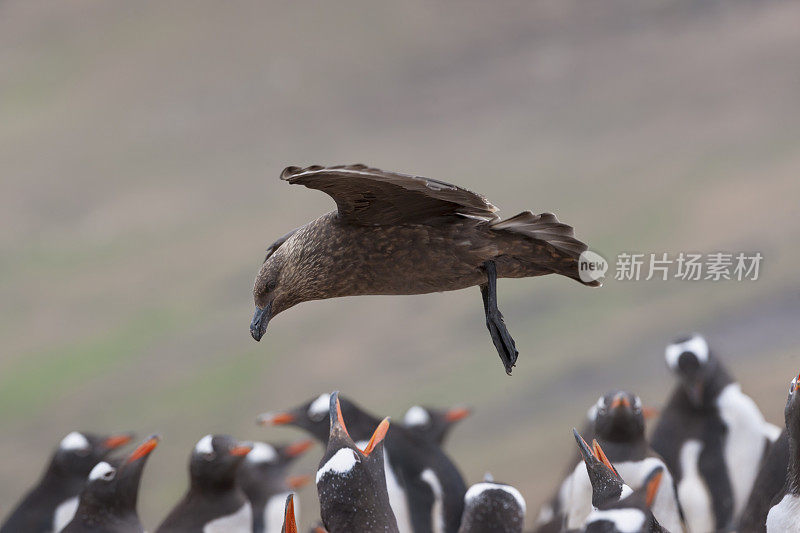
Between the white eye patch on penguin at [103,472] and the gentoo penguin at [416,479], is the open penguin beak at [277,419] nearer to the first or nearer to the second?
the gentoo penguin at [416,479]

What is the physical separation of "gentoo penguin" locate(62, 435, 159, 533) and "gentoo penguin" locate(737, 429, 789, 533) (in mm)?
2756

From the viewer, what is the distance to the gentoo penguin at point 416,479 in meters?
6.09

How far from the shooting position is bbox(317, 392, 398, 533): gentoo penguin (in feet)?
13.0

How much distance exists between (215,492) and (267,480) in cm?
93

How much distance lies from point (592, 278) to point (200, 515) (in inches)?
109

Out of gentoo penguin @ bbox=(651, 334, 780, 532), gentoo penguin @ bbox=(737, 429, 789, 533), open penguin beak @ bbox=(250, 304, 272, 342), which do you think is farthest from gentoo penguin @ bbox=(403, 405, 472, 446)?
open penguin beak @ bbox=(250, 304, 272, 342)

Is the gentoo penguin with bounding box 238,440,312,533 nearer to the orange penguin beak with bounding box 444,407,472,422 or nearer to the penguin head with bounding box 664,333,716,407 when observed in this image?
the orange penguin beak with bounding box 444,407,472,422

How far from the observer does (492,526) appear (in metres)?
4.31

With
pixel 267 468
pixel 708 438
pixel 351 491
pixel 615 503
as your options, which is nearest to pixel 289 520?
pixel 351 491

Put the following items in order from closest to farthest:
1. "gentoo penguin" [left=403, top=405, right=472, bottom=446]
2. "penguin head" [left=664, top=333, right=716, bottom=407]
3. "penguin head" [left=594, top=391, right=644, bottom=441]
→ "penguin head" [left=594, top=391, right=644, bottom=441]
"penguin head" [left=664, top=333, right=716, bottom=407]
"gentoo penguin" [left=403, top=405, right=472, bottom=446]

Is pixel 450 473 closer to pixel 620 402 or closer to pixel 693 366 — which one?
pixel 620 402

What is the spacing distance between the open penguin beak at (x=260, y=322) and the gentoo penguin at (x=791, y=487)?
1906 millimetres

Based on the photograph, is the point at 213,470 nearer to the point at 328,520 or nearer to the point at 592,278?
the point at 328,520

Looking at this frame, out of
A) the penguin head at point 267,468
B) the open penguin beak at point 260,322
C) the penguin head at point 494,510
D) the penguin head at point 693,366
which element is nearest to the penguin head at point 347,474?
the open penguin beak at point 260,322
